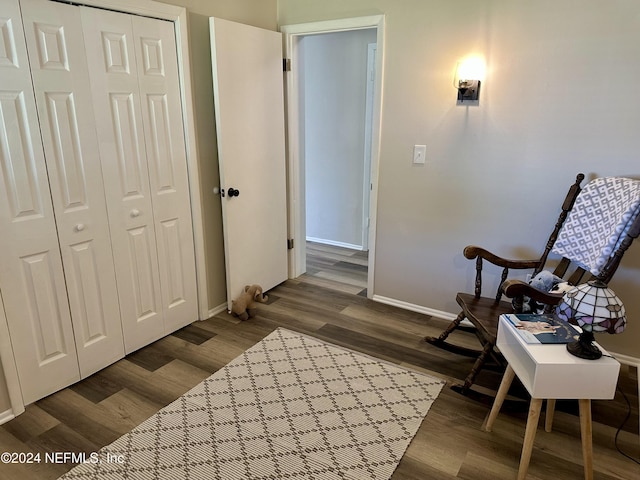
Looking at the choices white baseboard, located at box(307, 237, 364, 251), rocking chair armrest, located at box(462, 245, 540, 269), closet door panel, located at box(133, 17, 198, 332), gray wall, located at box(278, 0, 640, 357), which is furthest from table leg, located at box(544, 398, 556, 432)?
white baseboard, located at box(307, 237, 364, 251)

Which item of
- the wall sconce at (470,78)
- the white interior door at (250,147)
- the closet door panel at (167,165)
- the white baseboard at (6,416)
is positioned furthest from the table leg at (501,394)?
the white baseboard at (6,416)

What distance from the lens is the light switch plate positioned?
9.07ft

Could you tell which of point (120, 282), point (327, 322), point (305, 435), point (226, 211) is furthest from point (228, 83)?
point (305, 435)

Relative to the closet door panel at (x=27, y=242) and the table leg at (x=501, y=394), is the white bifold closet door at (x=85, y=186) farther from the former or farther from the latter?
the table leg at (x=501, y=394)

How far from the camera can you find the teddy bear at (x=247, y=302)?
9.69 feet

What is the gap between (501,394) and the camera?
187 cm

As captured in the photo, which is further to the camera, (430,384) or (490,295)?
(490,295)

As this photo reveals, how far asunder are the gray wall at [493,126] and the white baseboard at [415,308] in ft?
0.16

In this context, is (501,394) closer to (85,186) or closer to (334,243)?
(85,186)

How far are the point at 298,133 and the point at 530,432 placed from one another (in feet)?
8.49

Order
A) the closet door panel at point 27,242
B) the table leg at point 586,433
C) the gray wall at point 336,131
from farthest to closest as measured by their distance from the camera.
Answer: the gray wall at point 336,131, the closet door panel at point 27,242, the table leg at point 586,433

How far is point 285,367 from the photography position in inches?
94.3

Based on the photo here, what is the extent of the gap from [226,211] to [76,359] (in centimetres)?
123

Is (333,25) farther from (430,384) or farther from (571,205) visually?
(430,384)
